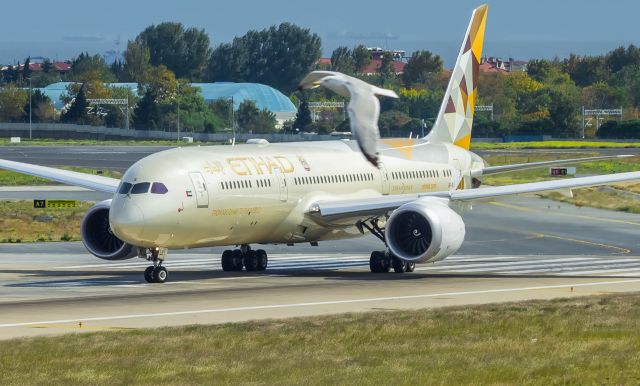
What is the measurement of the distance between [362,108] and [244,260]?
26.9 meters

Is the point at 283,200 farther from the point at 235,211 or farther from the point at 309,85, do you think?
the point at 309,85

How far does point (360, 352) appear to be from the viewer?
2883cm

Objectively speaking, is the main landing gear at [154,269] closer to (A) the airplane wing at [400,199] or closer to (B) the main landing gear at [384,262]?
(A) the airplane wing at [400,199]

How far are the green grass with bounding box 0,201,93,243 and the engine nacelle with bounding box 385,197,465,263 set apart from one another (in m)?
22.8

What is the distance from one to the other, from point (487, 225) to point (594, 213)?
9336 millimetres

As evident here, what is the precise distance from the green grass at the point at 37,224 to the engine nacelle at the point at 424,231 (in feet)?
74.8

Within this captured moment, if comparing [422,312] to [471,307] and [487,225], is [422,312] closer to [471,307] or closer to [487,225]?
[471,307]

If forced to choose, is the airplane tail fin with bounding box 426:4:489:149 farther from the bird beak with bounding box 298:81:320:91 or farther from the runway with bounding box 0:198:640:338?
the bird beak with bounding box 298:81:320:91

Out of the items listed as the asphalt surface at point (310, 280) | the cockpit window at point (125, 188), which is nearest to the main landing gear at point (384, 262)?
the asphalt surface at point (310, 280)

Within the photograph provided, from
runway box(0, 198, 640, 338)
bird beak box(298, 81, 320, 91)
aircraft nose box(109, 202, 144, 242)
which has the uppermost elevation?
bird beak box(298, 81, 320, 91)

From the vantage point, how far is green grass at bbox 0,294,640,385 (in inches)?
1014

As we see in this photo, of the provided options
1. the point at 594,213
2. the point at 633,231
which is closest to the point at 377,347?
the point at 633,231

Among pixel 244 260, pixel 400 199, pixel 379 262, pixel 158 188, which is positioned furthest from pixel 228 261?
pixel 158 188

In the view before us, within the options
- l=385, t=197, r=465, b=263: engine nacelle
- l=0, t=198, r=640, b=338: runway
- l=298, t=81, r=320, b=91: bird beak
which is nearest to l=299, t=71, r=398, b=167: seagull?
l=298, t=81, r=320, b=91: bird beak
